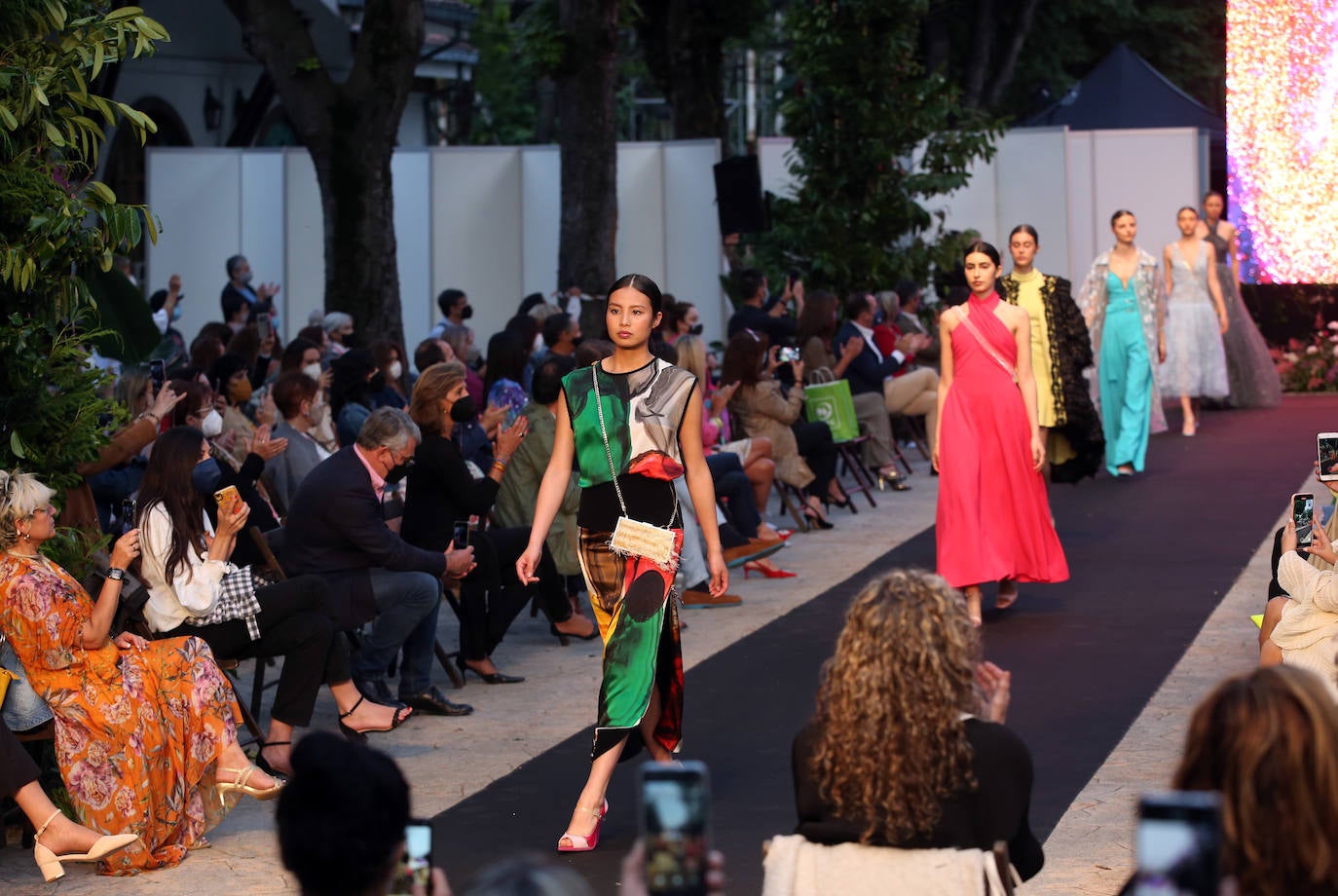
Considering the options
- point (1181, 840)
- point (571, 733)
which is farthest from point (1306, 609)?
point (1181, 840)

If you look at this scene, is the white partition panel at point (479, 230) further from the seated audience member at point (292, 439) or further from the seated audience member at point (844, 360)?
the seated audience member at point (292, 439)

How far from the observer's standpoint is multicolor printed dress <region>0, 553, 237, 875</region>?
19.6 ft

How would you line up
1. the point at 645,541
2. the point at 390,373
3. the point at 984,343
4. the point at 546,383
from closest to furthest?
the point at 645,541 < the point at 984,343 < the point at 546,383 < the point at 390,373

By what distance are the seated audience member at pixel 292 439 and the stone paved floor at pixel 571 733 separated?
1.15 metres

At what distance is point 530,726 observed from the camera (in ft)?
25.6

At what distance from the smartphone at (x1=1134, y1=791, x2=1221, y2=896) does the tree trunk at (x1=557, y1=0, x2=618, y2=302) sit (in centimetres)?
1597

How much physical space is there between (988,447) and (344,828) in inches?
264

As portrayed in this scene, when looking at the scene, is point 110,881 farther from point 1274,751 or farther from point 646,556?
point 1274,751

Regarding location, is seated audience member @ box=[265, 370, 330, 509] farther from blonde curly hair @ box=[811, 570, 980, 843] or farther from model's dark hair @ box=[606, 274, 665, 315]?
blonde curly hair @ box=[811, 570, 980, 843]

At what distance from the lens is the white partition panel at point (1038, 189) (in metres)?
21.6

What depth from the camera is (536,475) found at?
31.0 ft

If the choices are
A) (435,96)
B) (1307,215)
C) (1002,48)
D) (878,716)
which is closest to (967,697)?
(878,716)

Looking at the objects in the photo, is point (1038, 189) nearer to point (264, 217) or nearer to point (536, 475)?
point (264, 217)

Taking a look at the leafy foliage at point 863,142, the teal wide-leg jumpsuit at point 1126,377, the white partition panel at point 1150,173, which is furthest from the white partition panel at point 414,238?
the teal wide-leg jumpsuit at point 1126,377
